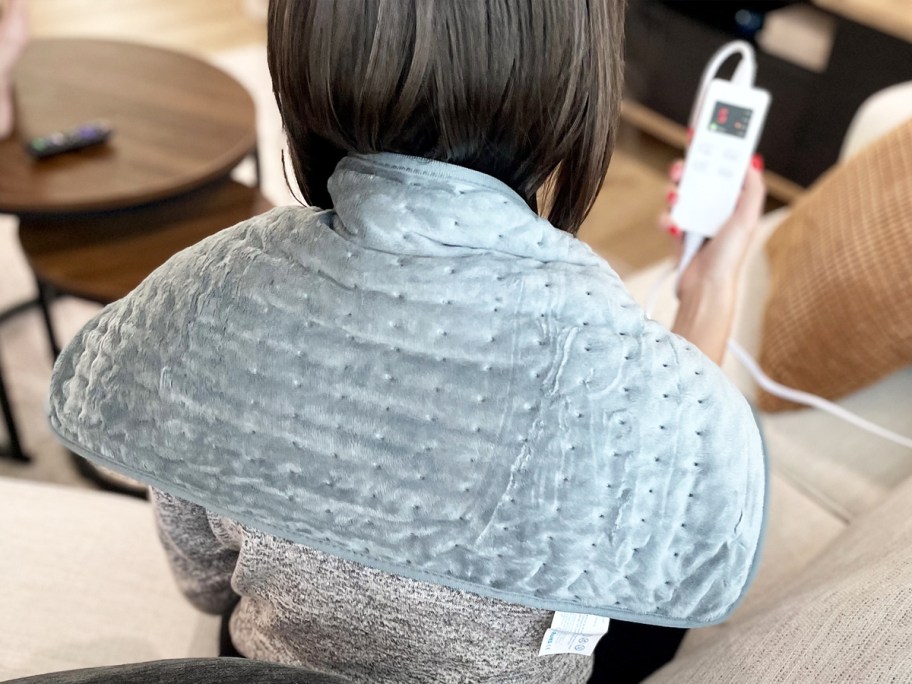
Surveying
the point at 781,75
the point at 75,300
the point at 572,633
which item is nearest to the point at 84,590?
the point at 572,633

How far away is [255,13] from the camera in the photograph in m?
3.30

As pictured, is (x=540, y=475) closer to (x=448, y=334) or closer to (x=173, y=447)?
(x=448, y=334)

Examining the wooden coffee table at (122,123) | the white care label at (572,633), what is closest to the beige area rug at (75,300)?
the wooden coffee table at (122,123)

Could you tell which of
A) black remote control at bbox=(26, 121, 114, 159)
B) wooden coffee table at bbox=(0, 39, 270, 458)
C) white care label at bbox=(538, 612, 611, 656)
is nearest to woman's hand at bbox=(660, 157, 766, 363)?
white care label at bbox=(538, 612, 611, 656)

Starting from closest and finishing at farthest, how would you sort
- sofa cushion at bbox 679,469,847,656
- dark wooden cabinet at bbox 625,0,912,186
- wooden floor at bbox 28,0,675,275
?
sofa cushion at bbox 679,469,847,656, dark wooden cabinet at bbox 625,0,912,186, wooden floor at bbox 28,0,675,275

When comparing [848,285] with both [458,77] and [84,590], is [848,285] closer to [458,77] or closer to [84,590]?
[458,77]

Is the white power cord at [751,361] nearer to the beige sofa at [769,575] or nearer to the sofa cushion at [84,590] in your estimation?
the beige sofa at [769,575]

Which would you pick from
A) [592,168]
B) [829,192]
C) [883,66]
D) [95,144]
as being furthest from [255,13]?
[592,168]

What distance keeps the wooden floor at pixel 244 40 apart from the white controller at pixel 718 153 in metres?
1.06

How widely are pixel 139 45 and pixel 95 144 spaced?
0.46 m

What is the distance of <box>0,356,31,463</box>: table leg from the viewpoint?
4.81 feet

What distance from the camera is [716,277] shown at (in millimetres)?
960

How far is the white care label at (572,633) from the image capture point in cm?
59

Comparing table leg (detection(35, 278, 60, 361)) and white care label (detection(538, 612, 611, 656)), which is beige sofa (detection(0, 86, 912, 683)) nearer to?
white care label (detection(538, 612, 611, 656))
